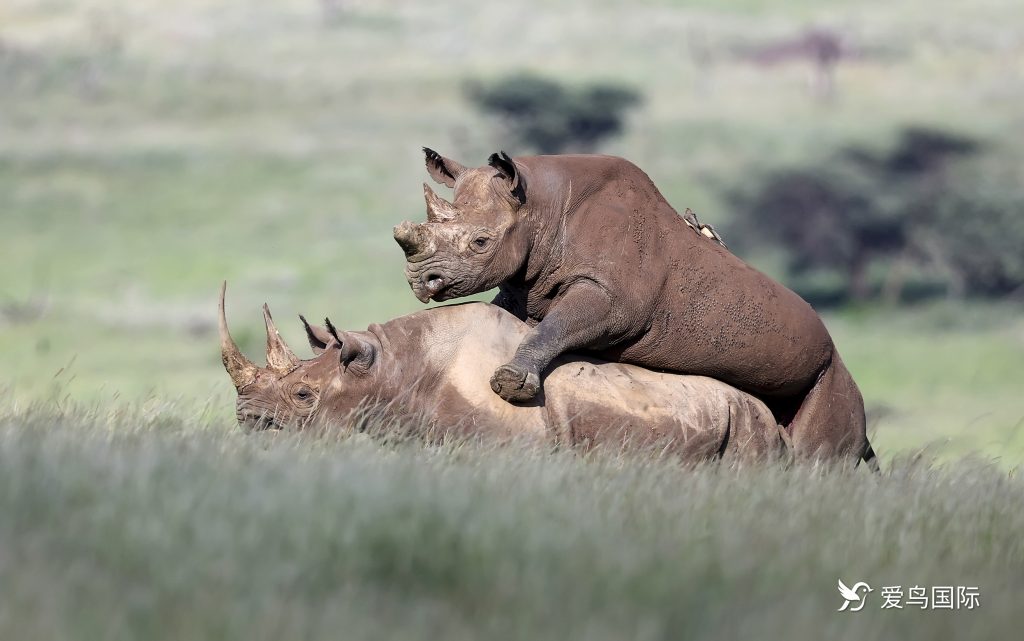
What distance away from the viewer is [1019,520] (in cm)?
757

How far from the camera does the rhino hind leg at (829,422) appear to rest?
9453 millimetres

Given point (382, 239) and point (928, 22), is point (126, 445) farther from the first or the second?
point (928, 22)

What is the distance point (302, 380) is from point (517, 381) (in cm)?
124

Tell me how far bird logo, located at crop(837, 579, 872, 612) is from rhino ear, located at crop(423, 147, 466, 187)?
3.95m

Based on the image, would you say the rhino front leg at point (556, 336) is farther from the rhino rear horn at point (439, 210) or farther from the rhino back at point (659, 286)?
the rhino rear horn at point (439, 210)

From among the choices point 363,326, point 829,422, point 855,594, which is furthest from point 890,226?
point 855,594

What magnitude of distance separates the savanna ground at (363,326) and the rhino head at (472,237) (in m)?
1.07

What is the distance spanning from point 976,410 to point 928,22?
4904 centimetres

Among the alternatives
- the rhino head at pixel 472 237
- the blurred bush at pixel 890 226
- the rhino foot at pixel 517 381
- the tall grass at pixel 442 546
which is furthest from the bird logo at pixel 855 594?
the blurred bush at pixel 890 226

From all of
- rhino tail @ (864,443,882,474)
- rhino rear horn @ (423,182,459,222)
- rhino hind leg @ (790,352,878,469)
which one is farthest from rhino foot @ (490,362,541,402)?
rhino tail @ (864,443,882,474)

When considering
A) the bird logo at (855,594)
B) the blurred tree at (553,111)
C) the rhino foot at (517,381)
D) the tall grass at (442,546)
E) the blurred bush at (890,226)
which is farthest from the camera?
the blurred tree at (553,111)

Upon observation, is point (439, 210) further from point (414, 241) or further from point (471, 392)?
point (471, 392)

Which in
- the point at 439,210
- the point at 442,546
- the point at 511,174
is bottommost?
the point at 442,546

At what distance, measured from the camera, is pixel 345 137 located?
5731 centimetres
